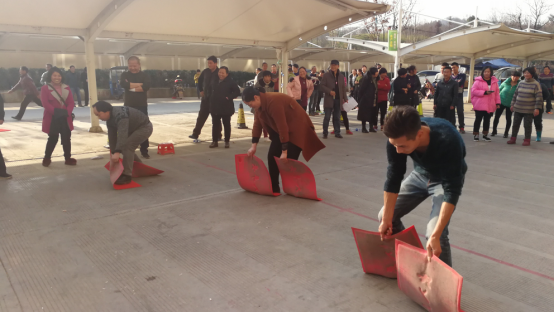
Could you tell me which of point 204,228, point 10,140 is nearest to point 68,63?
point 10,140

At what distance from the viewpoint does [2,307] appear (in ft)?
9.02

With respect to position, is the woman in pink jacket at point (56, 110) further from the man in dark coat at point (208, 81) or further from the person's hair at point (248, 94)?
the person's hair at point (248, 94)

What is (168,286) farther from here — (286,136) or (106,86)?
(106,86)

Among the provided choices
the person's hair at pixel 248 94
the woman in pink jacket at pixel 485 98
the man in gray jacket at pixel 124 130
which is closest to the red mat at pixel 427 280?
the person's hair at pixel 248 94

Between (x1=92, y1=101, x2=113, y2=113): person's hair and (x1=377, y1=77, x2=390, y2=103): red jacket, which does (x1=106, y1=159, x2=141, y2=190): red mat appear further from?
(x1=377, y1=77, x2=390, y2=103): red jacket

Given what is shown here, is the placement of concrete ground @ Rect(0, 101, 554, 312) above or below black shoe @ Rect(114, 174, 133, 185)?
below

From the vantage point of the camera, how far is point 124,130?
5.45m

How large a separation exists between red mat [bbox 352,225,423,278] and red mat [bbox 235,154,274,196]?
2.23m

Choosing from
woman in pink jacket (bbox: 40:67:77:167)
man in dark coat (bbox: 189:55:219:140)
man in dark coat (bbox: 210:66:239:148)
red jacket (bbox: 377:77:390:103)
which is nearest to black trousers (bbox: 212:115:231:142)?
man in dark coat (bbox: 210:66:239:148)

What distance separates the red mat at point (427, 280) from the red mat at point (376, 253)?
24 centimetres

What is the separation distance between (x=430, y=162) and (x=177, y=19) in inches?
324

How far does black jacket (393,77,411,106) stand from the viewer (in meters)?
10.1

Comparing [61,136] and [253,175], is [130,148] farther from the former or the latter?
[61,136]

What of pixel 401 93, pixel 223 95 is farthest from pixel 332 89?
pixel 223 95
